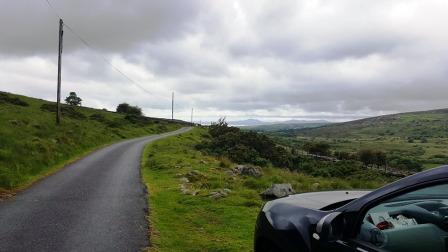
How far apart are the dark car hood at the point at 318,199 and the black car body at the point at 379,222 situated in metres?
0.01

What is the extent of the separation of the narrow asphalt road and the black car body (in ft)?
14.5

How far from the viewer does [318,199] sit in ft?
15.7

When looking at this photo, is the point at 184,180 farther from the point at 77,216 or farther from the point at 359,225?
the point at 359,225

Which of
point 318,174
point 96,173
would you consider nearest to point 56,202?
point 96,173

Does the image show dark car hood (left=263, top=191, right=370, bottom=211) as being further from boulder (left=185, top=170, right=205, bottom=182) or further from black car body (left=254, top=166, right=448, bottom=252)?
boulder (left=185, top=170, right=205, bottom=182)

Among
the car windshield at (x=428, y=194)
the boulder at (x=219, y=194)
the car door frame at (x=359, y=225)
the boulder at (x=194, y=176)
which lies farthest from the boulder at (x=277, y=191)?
the car door frame at (x=359, y=225)

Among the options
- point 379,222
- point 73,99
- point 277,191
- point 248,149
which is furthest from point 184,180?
point 73,99

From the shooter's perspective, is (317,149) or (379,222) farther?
(317,149)

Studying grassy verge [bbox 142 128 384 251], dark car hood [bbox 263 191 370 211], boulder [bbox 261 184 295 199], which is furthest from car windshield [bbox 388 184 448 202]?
boulder [bbox 261 184 295 199]

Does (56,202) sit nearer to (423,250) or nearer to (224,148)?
(423,250)

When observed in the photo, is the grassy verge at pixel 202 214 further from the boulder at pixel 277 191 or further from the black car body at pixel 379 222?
the black car body at pixel 379 222

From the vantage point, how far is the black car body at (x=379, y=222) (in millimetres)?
3328

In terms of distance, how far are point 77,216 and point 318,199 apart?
23.6 feet

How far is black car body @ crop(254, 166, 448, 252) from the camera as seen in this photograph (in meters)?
3.33
